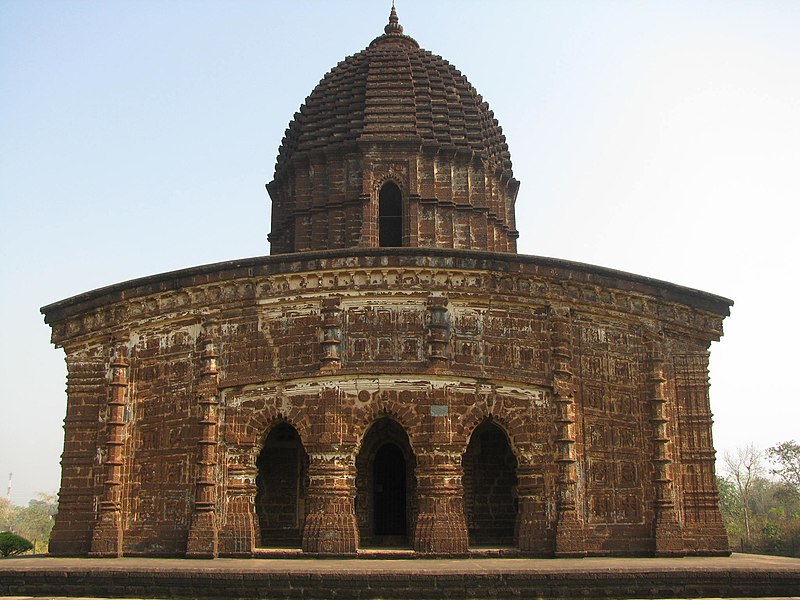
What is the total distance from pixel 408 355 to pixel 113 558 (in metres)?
6.91

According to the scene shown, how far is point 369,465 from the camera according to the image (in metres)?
18.3

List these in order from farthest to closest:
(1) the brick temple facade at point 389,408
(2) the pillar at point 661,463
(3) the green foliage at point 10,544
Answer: (3) the green foliage at point 10,544 → (2) the pillar at point 661,463 → (1) the brick temple facade at point 389,408

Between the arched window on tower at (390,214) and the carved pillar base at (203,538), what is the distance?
7914mm

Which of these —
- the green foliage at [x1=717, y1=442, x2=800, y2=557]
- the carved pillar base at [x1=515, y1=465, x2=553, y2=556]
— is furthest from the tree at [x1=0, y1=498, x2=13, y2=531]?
the carved pillar base at [x1=515, y1=465, x2=553, y2=556]

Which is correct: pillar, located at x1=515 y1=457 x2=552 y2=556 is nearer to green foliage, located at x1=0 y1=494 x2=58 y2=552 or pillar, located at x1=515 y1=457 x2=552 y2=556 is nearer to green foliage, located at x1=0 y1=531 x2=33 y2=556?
green foliage, located at x1=0 y1=531 x2=33 y2=556

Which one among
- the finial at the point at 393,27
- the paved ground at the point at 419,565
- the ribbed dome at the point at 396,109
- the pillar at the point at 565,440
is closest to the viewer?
the paved ground at the point at 419,565

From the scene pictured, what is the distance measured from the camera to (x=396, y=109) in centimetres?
2236

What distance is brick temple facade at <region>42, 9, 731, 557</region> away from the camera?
16.7 metres

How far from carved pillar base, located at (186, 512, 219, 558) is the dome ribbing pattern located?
24.1 ft

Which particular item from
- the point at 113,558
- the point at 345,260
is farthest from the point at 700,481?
the point at 113,558

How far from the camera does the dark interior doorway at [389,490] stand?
1852 cm

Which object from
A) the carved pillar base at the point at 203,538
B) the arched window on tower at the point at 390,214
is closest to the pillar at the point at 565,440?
the arched window on tower at the point at 390,214

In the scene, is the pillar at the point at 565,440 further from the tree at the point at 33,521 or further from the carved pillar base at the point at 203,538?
the tree at the point at 33,521

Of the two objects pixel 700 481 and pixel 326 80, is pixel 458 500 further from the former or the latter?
pixel 326 80
